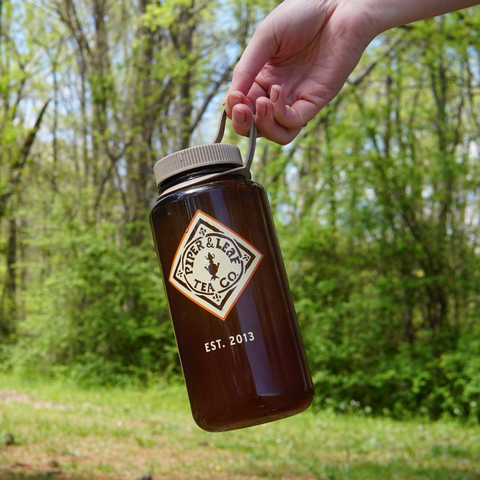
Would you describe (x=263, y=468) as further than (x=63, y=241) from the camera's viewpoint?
No

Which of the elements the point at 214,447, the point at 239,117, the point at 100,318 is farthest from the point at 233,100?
the point at 100,318

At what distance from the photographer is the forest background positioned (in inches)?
322

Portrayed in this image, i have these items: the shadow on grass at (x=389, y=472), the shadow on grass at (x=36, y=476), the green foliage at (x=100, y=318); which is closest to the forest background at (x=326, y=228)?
the green foliage at (x=100, y=318)

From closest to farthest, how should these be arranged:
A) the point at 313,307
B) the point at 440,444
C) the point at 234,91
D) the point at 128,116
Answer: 1. the point at 234,91
2. the point at 440,444
3. the point at 313,307
4. the point at 128,116

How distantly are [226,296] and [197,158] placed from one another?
14.6 inches

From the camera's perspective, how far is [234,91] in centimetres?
148

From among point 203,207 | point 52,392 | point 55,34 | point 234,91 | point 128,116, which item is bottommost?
point 52,392

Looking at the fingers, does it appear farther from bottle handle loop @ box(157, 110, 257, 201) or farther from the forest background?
the forest background

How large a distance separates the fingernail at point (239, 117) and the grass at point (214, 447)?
3.41 meters

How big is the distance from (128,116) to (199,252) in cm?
1056

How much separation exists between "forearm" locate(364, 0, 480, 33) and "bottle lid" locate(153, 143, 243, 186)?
23.0 inches

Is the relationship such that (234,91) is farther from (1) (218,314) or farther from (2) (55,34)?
(2) (55,34)

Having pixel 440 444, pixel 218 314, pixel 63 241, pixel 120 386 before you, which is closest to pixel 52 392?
pixel 120 386

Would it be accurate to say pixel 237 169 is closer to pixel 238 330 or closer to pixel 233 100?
pixel 233 100
